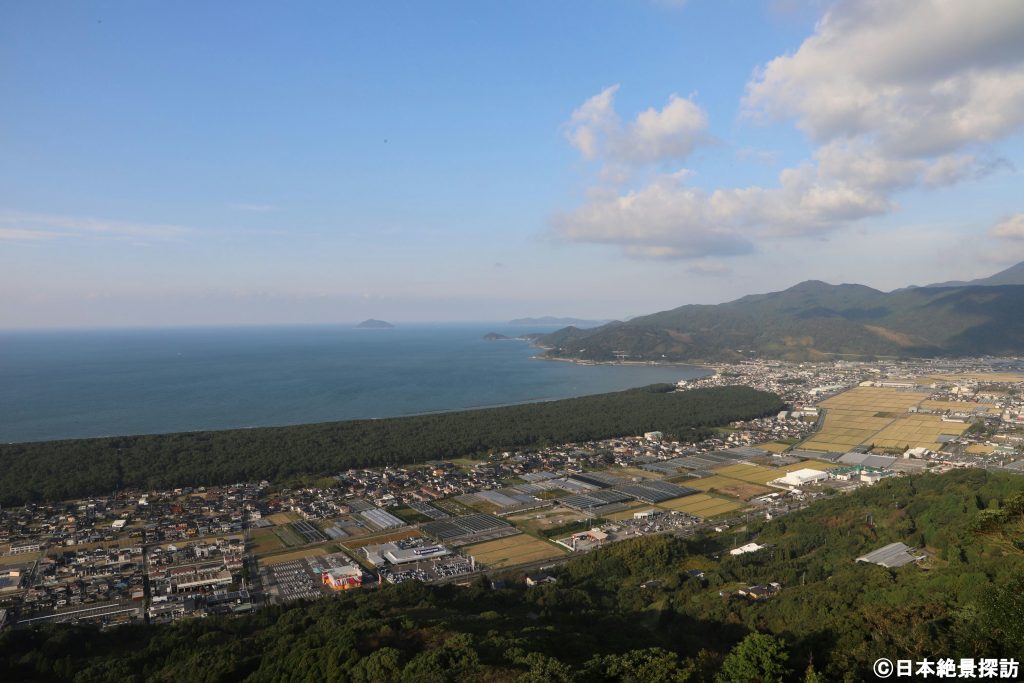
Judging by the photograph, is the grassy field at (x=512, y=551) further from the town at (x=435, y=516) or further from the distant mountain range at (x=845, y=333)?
the distant mountain range at (x=845, y=333)

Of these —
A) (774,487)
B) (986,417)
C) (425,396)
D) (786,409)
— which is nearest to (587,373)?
(425,396)

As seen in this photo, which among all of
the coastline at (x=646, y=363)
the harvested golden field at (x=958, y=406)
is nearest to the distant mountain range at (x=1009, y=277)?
the coastline at (x=646, y=363)

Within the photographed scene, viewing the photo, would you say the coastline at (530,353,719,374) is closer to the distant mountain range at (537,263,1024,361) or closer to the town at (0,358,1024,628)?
the distant mountain range at (537,263,1024,361)

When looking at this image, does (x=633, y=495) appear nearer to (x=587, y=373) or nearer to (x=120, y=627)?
(x=120, y=627)

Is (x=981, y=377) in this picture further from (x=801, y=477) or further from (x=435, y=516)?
(x=435, y=516)

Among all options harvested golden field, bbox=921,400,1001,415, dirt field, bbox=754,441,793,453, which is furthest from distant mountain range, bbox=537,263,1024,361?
dirt field, bbox=754,441,793,453
